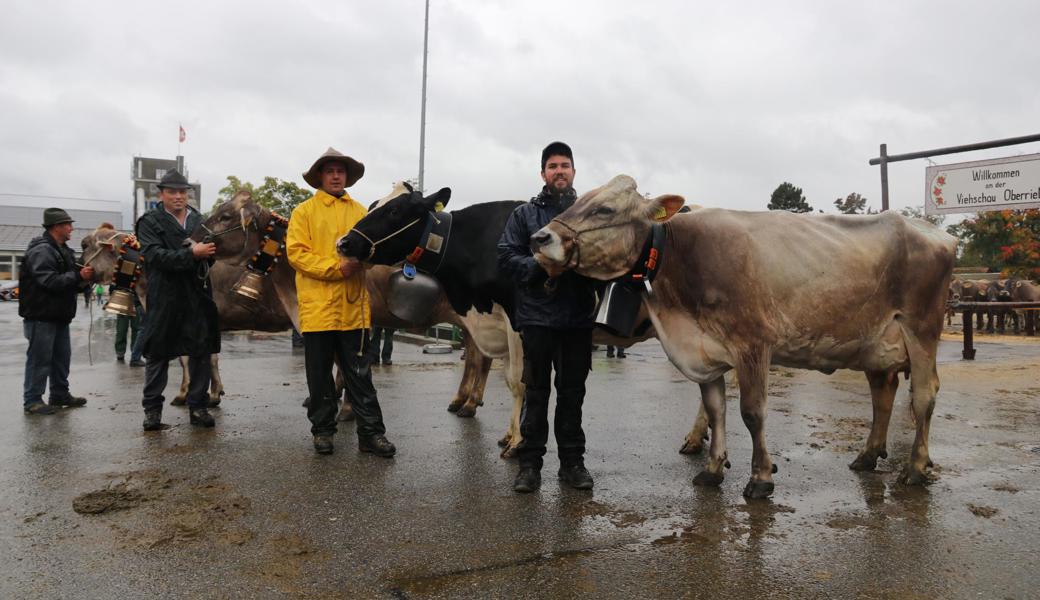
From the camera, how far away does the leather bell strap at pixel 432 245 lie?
5434 millimetres

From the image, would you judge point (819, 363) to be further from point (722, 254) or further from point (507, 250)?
point (507, 250)

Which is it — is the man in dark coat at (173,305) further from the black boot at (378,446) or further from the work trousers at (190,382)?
the black boot at (378,446)

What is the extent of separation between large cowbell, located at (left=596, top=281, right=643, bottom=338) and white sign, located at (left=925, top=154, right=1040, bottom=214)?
36.0 ft

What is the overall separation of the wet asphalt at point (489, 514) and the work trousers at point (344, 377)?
0.31 meters

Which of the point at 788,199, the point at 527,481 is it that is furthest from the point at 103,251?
the point at 788,199

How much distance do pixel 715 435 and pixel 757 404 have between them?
19.3 inches

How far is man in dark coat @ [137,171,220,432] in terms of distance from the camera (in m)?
6.14

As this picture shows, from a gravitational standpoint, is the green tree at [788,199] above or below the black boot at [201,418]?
above

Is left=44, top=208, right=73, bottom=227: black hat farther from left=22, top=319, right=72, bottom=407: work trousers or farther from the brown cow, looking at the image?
the brown cow

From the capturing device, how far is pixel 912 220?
16.5 ft

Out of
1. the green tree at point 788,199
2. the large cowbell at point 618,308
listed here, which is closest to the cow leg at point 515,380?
the large cowbell at point 618,308

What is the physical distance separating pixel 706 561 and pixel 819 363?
1.97 m

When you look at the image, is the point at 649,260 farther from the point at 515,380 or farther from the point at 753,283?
the point at 515,380

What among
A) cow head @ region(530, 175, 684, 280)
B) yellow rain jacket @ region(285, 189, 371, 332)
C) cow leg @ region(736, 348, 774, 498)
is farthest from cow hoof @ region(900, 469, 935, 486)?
yellow rain jacket @ region(285, 189, 371, 332)
